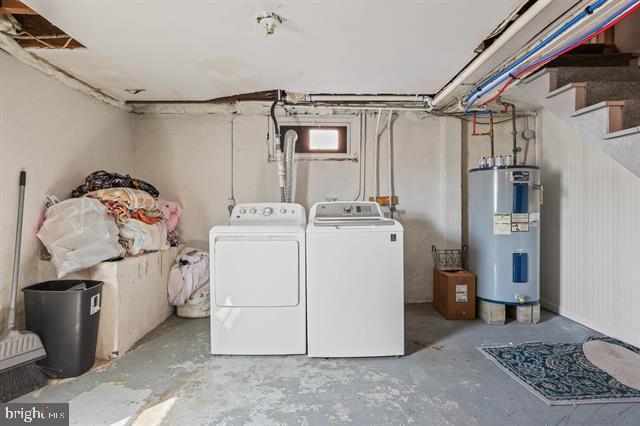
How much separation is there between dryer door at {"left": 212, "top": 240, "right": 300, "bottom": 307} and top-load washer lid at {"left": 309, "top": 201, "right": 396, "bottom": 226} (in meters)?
0.35

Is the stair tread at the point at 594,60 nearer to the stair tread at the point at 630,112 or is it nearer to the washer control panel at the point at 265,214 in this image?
the stair tread at the point at 630,112

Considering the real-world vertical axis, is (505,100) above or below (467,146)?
above

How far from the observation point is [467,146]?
3557 millimetres

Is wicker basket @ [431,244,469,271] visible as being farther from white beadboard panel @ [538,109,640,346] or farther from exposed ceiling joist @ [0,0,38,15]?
exposed ceiling joist @ [0,0,38,15]

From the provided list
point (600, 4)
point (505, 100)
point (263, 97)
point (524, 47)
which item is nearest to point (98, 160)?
point (263, 97)

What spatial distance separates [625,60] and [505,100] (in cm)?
85

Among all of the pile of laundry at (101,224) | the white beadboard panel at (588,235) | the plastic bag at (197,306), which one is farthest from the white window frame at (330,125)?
the white beadboard panel at (588,235)

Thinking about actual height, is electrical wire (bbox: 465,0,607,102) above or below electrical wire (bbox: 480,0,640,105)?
above

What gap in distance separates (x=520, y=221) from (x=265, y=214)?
7.18 ft

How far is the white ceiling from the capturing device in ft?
5.43

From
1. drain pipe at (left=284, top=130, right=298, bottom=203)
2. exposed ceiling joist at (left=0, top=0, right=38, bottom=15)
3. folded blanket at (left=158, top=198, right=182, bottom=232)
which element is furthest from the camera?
drain pipe at (left=284, top=130, right=298, bottom=203)

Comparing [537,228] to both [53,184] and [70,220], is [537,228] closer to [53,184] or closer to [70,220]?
[70,220]

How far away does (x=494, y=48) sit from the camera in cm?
202

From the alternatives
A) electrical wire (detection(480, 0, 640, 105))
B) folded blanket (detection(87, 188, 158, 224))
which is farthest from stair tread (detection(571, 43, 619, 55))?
folded blanket (detection(87, 188, 158, 224))
